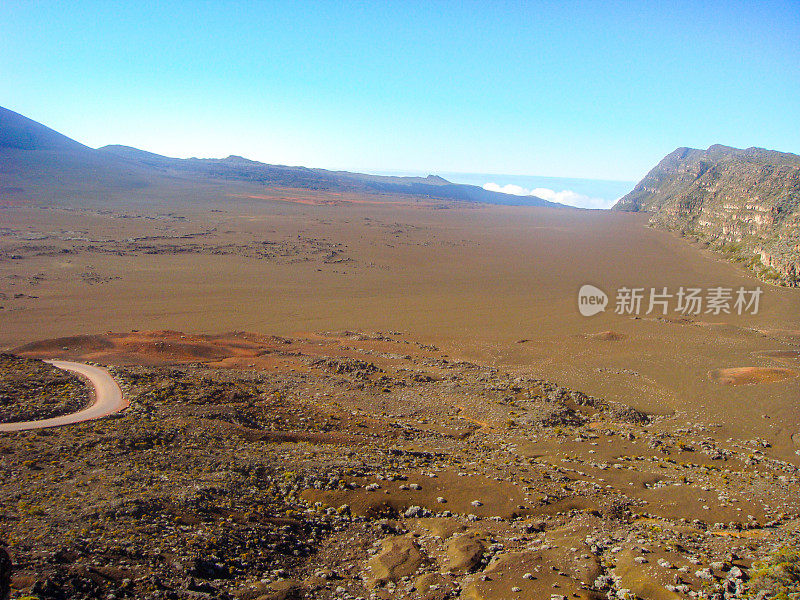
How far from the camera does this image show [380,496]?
37.7 feet

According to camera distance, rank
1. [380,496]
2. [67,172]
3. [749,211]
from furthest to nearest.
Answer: [67,172], [749,211], [380,496]

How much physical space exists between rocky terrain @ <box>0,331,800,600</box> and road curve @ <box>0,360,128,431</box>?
1.75 ft

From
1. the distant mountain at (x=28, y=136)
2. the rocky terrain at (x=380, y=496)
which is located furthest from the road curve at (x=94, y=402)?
the distant mountain at (x=28, y=136)

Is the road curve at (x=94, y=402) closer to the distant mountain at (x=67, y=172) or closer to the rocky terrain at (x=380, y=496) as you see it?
the rocky terrain at (x=380, y=496)

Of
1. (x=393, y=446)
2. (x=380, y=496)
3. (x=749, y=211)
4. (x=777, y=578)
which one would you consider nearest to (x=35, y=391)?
(x=393, y=446)

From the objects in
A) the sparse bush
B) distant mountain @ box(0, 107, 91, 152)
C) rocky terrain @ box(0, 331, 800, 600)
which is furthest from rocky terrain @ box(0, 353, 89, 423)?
A: distant mountain @ box(0, 107, 91, 152)

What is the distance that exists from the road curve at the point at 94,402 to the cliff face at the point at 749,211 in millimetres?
52888

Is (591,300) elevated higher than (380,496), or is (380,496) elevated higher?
(591,300)

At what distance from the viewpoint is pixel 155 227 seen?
65.8m

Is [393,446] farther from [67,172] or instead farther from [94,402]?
[67,172]

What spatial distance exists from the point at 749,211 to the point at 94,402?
7217cm

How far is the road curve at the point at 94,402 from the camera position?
13.2m

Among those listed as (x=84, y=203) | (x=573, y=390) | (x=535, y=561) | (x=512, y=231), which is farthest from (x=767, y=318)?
(x=84, y=203)

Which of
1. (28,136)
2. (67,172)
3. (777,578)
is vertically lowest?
(777,578)
